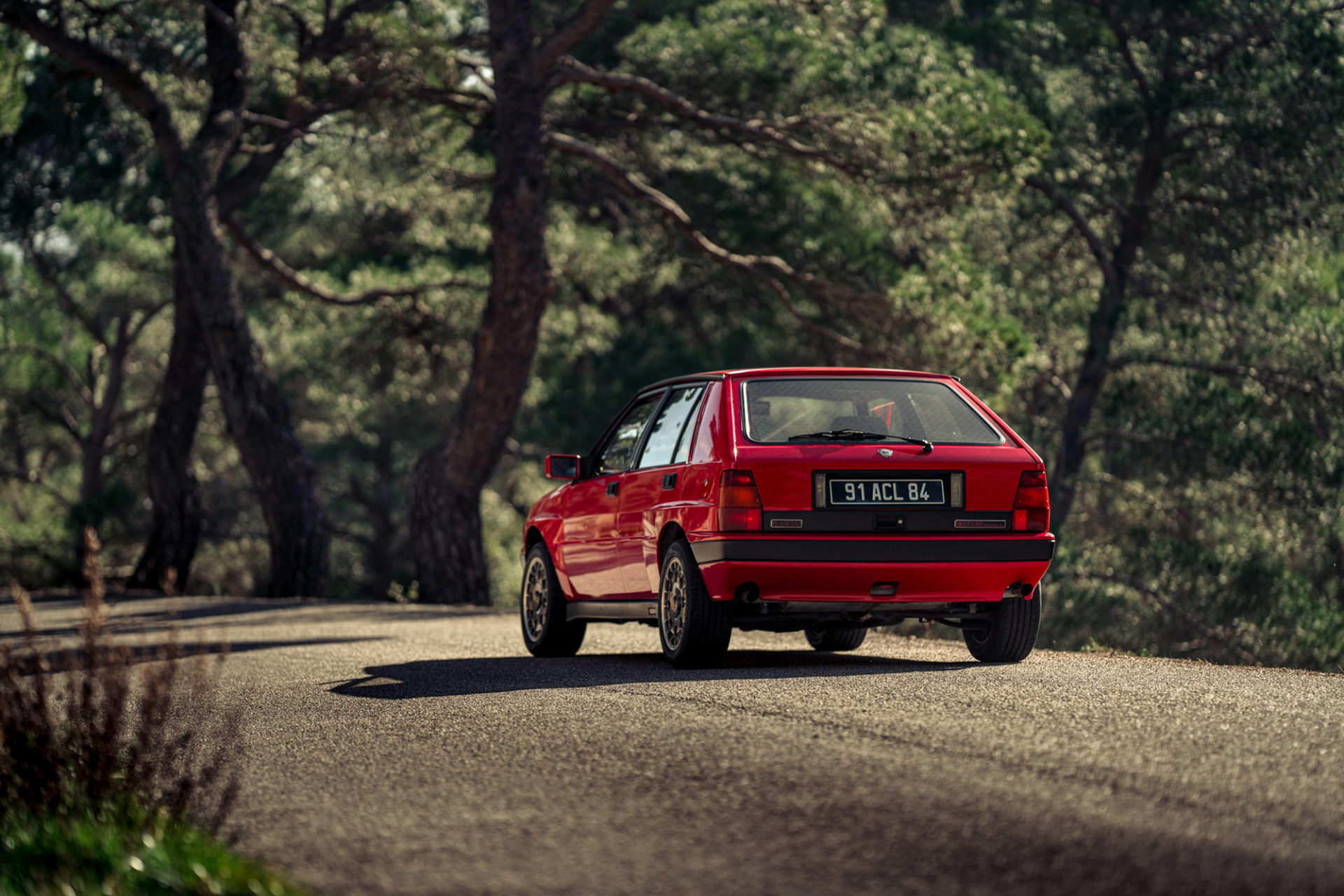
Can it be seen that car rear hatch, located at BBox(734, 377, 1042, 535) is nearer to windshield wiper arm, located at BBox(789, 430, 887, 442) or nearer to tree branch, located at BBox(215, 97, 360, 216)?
windshield wiper arm, located at BBox(789, 430, 887, 442)

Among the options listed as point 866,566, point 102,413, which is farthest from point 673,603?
point 102,413

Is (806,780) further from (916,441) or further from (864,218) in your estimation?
(864,218)

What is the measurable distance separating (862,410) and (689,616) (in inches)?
60.8

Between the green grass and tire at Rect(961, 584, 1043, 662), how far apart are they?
17.0ft

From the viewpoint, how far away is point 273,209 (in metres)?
32.2

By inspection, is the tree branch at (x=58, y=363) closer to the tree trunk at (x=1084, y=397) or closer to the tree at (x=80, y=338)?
the tree at (x=80, y=338)

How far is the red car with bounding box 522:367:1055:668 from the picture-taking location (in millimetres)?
8250

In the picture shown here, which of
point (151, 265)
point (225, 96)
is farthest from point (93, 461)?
point (225, 96)

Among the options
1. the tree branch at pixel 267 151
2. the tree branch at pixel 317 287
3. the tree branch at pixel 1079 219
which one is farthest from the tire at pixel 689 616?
the tree branch at pixel 1079 219

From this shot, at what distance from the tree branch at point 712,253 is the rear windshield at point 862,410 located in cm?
1177

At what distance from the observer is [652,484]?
30.3 feet

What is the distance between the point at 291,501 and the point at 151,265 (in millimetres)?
15249

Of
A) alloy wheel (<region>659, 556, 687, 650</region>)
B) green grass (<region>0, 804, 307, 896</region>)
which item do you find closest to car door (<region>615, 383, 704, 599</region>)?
alloy wheel (<region>659, 556, 687, 650</region>)

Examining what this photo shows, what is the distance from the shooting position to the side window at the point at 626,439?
32.6 ft
